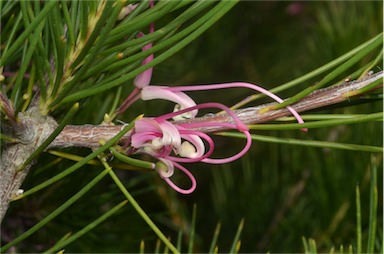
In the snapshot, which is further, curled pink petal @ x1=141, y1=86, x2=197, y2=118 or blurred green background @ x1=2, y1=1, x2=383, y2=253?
blurred green background @ x1=2, y1=1, x2=383, y2=253

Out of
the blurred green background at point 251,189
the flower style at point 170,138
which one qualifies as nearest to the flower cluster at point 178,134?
the flower style at point 170,138

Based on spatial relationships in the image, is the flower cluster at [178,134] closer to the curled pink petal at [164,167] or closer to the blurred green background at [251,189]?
the curled pink petal at [164,167]

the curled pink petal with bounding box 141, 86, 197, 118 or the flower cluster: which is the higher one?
the curled pink petal with bounding box 141, 86, 197, 118

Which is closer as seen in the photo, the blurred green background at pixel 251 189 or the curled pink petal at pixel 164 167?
the curled pink petal at pixel 164 167

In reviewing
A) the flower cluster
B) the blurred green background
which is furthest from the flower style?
the blurred green background

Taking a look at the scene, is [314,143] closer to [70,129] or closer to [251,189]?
[70,129]

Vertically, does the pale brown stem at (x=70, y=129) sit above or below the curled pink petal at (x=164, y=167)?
above

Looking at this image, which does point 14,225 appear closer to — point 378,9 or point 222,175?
point 222,175

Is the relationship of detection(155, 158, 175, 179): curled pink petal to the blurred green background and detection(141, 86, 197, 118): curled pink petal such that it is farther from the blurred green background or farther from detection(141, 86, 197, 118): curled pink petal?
the blurred green background

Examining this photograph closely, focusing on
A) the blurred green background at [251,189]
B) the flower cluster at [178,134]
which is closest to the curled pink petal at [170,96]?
the flower cluster at [178,134]
